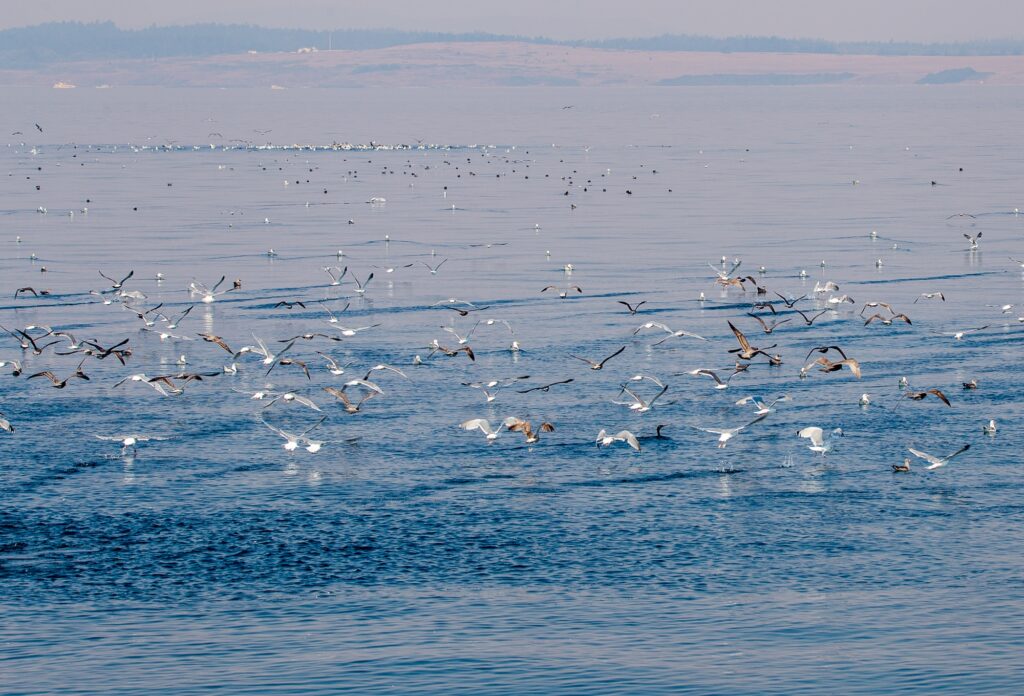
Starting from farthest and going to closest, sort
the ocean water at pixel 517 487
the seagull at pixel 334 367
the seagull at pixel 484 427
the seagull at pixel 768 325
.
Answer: the seagull at pixel 768 325, the seagull at pixel 334 367, the seagull at pixel 484 427, the ocean water at pixel 517 487

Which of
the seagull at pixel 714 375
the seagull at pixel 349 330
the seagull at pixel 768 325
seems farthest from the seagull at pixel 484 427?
the seagull at pixel 768 325

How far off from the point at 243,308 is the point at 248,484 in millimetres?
15378

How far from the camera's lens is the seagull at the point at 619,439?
73.8 feet

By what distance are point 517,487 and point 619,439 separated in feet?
8.75

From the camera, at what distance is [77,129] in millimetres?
151375

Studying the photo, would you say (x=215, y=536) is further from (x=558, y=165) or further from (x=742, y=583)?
(x=558, y=165)

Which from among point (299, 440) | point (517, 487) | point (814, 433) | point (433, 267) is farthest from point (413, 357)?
point (433, 267)

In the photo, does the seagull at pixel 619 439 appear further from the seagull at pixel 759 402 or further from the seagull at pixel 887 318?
the seagull at pixel 887 318

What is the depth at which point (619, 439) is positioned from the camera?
76.1ft

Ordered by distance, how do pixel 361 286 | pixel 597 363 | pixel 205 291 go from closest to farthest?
pixel 597 363
pixel 205 291
pixel 361 286

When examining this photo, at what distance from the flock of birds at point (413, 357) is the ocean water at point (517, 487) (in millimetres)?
177

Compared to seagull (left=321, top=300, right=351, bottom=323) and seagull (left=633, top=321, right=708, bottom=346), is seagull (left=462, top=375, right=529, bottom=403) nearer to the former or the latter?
seagull (left=633, top=321, right=708, bottom=346)

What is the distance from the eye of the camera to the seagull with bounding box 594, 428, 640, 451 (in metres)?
22.5

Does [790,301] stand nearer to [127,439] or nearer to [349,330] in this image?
[349,330]
